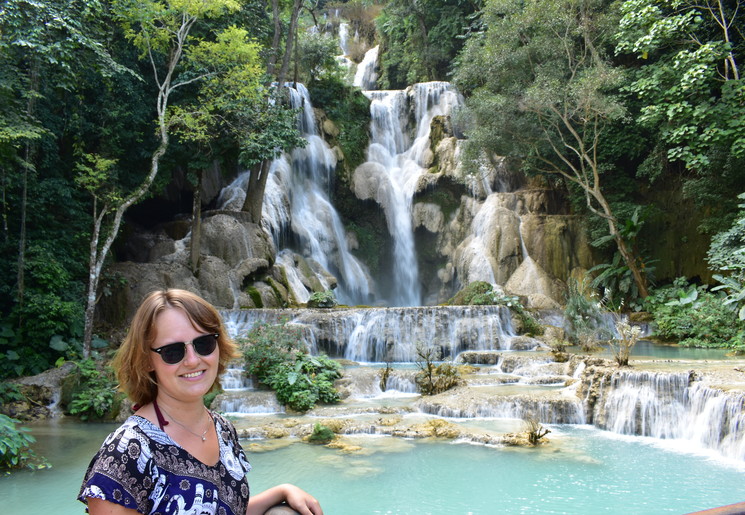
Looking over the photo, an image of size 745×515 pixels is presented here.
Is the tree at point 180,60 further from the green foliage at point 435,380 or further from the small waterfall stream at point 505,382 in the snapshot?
the green foliage at point 435,380

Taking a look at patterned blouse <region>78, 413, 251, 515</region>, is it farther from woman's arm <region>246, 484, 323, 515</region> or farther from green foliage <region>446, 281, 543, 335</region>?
green foliage <region>446, 281, 543, 335</region>

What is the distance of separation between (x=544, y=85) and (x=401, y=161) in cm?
876

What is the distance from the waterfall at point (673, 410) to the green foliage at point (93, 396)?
24.8 ft

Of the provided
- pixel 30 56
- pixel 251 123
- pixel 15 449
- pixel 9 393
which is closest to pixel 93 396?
pixel 9 393

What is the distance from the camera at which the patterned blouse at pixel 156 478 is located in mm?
1489

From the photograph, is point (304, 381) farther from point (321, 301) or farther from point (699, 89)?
point (699, 89)

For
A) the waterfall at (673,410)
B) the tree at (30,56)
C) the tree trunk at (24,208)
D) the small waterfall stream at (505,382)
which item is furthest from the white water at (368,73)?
the waterfall at (673,410)

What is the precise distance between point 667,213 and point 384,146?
451 inches

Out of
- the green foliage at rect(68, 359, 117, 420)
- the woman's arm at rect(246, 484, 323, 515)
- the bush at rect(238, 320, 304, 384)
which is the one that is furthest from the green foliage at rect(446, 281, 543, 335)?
the woman's arm at rect(246, 484, 323, 515)

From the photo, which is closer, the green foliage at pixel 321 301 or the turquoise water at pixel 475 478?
the turquoise water at pixel 475 478

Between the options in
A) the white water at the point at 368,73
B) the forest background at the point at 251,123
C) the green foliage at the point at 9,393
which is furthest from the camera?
the white water at the point at 368,73

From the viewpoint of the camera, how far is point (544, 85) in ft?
54.5

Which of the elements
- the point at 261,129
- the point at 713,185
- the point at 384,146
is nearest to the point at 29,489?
the point at 261,129

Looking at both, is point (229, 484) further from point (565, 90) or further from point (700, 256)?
point (700, 256)
